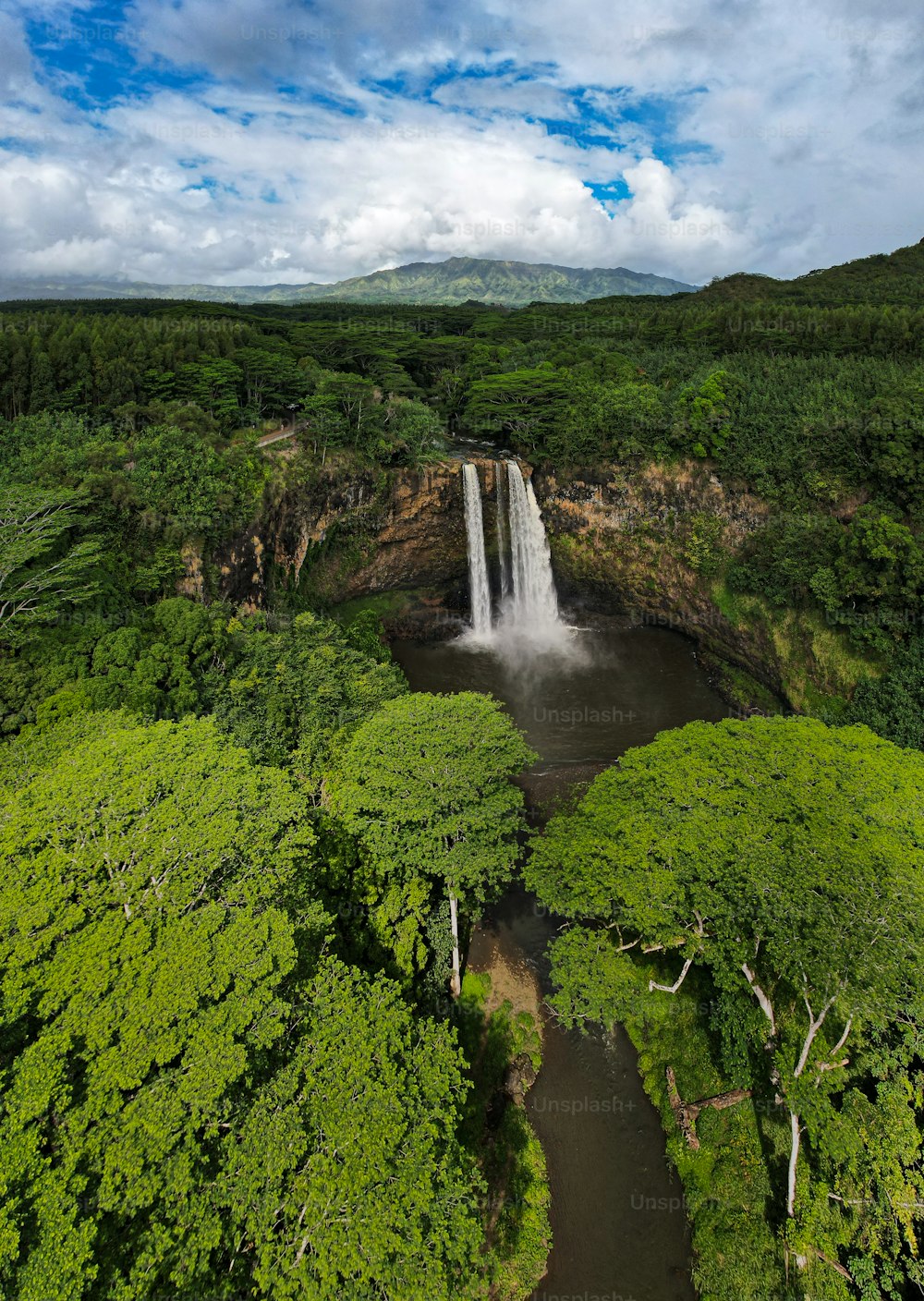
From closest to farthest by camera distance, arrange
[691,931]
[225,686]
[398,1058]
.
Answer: [398,1058]
[691,931]
[225,686]

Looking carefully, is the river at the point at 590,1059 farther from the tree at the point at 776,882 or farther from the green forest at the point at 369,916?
the tree at the point at 776,882

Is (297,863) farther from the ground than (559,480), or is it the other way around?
(559,480)

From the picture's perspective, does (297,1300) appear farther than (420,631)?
No

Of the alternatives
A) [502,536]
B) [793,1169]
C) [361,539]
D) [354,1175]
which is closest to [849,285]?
[502,536]

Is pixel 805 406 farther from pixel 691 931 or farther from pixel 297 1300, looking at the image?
pixel 297 1300

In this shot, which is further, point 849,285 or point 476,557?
point 849,285

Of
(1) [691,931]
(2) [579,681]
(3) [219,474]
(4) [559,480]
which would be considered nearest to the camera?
(1) [691,931]

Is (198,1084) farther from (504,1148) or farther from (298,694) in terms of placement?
(298,694)

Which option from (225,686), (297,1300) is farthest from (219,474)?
(297,1300)
